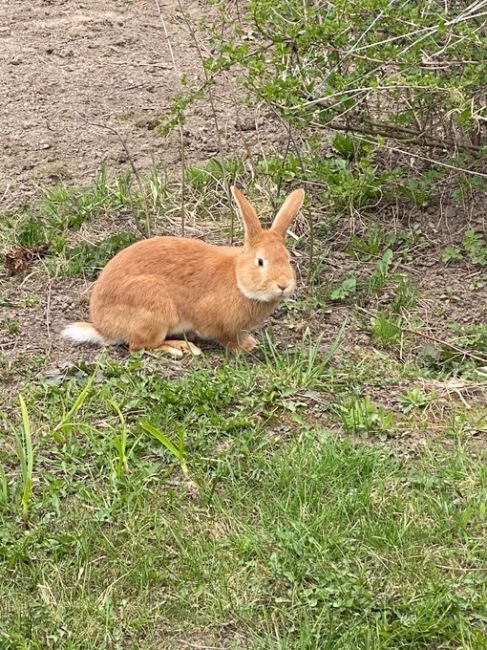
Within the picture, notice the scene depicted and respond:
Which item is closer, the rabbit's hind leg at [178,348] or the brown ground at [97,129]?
the rabbit's hind leg at [178,348]

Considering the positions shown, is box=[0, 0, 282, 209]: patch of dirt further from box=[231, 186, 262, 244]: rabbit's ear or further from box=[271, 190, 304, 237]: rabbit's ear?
box=[231, 186, 262, 244]: rabbit's ear

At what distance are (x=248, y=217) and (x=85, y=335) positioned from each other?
3.19ft

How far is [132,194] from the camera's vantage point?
6.15 metres

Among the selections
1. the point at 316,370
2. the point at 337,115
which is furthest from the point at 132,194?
the point at 316,370

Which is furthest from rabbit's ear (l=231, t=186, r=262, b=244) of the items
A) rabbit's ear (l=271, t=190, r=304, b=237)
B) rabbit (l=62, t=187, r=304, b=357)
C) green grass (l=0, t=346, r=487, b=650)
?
green grass (l=0, t=346, r=487, b=650)

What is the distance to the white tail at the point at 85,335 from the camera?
4930 mm

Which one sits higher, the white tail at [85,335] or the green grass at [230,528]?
the white tail at [85,335]

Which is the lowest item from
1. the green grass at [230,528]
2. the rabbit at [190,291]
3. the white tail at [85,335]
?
the green grass at [230,528]

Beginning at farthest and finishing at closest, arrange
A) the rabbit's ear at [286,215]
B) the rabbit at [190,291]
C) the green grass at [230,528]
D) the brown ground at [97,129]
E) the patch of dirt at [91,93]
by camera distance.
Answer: the patch of dirt at [91,93]
the brown ground at [97,129]
the rabbit's ear at [286,215]
the rabbit at [190,291]
the green grass at [230,528]

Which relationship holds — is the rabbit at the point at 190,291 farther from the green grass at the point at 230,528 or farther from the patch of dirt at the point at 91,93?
the patch of dirt at the point at 91,93

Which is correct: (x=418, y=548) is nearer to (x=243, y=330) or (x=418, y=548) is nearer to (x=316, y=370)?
(x=316, y=370)

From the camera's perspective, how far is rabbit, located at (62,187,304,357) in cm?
485

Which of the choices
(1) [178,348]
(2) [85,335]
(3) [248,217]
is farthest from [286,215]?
(2) [85,335]

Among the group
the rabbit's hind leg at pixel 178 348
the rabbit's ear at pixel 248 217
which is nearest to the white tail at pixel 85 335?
the rabbit's hind leg at pixel 178 348
